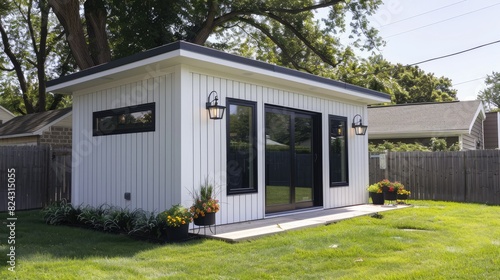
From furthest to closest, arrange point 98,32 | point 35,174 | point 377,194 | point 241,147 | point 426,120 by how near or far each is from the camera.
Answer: point 426,120 < point 98,32 < point 35,174 < point 377,194 < point 241,147

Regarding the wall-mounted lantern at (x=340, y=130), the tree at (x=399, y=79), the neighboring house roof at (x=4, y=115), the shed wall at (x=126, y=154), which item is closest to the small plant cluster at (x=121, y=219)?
the shed wall at (x=126, y=154)

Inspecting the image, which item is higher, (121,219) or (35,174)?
(35,174)

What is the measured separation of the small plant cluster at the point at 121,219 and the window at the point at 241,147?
142 cm

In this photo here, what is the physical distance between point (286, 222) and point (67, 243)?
11.0 feet

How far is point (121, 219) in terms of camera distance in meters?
6.78

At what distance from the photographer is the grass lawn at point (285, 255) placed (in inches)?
168

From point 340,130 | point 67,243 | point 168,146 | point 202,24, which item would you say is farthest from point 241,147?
point 202,24

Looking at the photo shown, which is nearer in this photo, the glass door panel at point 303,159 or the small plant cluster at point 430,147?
the glass door panel at point 303,159

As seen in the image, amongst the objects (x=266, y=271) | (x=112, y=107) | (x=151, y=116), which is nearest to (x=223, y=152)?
(x=151, y=116)

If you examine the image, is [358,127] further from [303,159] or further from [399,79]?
[399,79]

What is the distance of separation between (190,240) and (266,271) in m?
1.86

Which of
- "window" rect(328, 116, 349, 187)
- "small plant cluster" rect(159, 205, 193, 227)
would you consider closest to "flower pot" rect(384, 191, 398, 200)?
"window" rect(328, 116, 349, 187)

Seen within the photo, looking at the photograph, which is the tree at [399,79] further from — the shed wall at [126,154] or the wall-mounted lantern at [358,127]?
the shed wall at [126,154]

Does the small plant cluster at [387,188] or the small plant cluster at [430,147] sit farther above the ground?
the small plant cluster at [430,147]
